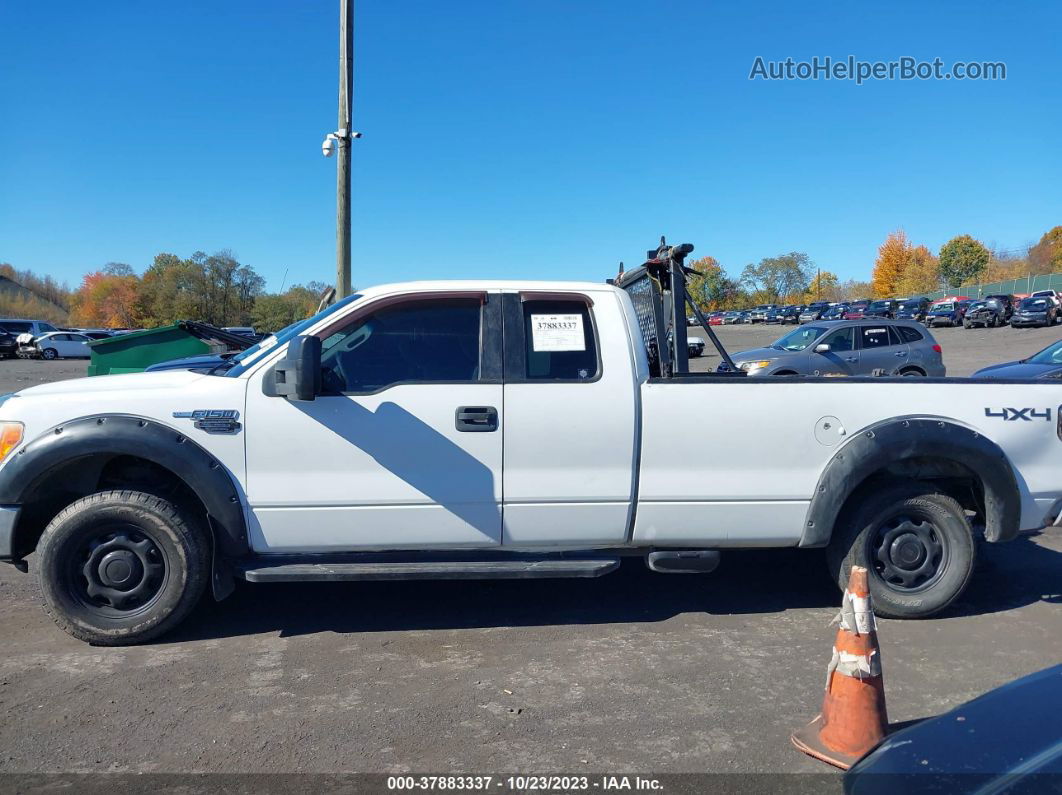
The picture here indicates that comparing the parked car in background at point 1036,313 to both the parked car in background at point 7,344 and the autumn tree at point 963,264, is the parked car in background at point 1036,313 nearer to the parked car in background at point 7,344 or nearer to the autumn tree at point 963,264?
the parked car in background at point 7,344

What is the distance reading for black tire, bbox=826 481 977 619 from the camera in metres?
4.62

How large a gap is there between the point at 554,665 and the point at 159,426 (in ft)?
7.84

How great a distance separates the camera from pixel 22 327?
1572 inches

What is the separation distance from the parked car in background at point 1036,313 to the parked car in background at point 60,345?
4487 cm

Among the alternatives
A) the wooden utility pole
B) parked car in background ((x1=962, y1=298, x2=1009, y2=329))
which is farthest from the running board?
parked car in background ((x1=962, y1=298, x2=1009, y2=329))

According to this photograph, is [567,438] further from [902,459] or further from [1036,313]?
[1036,313]

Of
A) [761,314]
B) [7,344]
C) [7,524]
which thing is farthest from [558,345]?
[761,314]

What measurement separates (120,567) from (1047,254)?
356 feet

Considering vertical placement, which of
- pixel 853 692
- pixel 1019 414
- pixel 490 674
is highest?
pixel 1019 414

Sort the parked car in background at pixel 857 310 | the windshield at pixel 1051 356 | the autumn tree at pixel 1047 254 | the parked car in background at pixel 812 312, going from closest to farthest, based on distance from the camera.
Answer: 1. the windshield at pixel 1051 356
2. the parked car in background at pixel 857 310
3. the parked car in background at pixel 812 312
4. the autumn tree at pixel 1047 254

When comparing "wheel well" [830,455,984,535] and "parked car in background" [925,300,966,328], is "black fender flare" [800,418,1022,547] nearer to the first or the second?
"wheel well" [830,455,984,535]

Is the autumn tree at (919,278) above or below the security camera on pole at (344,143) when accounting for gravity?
above

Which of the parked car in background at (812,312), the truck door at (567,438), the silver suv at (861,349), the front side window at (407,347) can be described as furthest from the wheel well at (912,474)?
the parked car in background at (812,312)

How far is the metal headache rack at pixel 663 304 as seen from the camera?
191 inches
